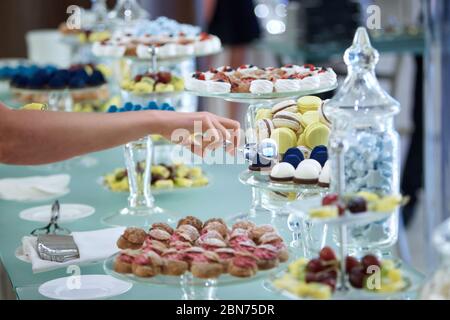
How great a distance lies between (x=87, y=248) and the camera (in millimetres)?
2188

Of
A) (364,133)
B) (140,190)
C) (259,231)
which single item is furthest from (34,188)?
(364,133)

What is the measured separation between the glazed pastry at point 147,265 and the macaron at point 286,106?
2.04 feet

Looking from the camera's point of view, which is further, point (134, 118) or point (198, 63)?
point (198, 63)

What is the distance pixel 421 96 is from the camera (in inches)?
259

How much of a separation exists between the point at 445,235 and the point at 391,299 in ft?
0.80

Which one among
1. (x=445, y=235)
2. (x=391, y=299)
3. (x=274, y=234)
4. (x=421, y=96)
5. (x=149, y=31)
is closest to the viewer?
(x=445, y=235)

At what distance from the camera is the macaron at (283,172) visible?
210 centimetres

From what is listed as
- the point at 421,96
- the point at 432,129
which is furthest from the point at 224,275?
the point at 421,96

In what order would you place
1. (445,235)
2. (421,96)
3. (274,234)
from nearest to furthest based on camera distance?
(445,235) → (274,234) → (421,96)

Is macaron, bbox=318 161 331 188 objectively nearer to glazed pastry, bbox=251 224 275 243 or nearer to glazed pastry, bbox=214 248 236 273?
glazed pastry, bbox=251 224 275 243

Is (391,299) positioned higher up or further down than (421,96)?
higher up

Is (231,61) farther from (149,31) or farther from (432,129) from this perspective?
(432,129)

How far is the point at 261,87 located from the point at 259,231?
0.57 meters

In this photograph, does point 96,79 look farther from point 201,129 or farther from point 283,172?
point 283,172
